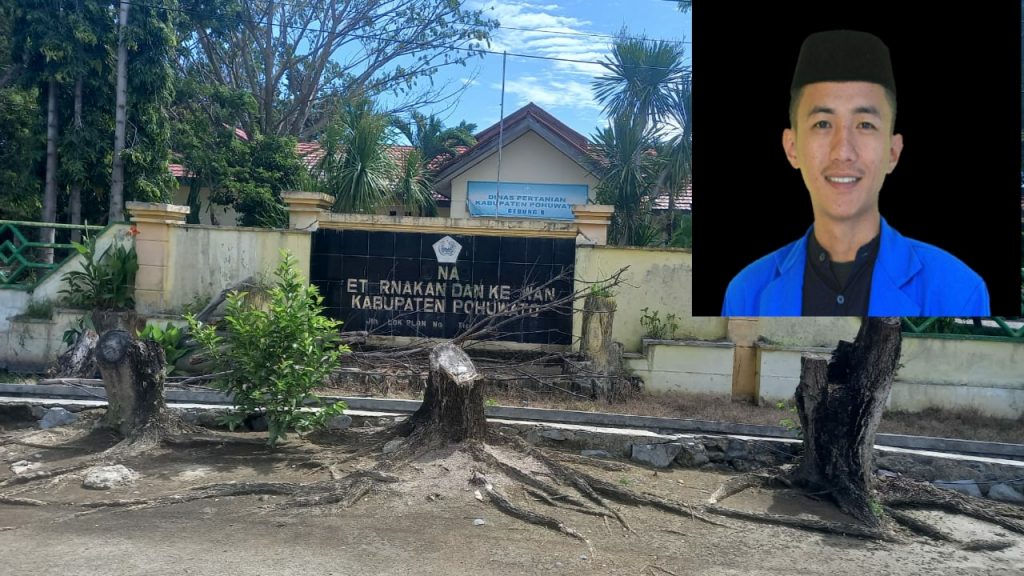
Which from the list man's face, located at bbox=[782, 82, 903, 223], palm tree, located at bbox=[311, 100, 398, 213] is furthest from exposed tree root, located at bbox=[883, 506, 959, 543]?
palm tree, located at bbox=[311, 100, 398, 213]

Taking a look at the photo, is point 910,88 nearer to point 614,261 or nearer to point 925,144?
point 925,144

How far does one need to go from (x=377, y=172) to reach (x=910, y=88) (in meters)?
8.92

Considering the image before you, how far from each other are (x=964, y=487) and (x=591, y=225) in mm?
4978

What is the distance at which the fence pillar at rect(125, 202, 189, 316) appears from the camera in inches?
411

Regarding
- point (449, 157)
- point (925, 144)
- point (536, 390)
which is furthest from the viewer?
point (449, 157)

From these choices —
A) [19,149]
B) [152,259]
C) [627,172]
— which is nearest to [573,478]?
[152,259]

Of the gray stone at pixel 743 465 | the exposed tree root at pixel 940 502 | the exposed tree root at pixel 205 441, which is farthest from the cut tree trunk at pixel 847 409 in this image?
the exposed tree root at pixel 205 441

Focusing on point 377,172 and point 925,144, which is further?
point 377,172

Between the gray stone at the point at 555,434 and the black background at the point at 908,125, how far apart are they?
2158 mm

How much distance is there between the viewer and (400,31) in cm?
1948

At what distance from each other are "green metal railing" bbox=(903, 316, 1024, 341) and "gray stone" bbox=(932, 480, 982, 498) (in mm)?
2800

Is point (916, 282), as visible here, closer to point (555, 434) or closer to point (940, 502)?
point (940, 502)

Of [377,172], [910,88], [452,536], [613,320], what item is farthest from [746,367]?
[377,172]

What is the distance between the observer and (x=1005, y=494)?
21.2 ft
